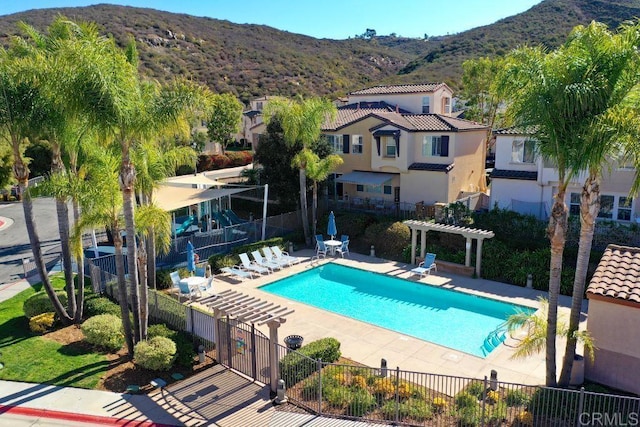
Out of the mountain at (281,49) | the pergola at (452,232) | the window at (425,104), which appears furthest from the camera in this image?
the mountain at (281,49)

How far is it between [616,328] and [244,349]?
33.1 feet

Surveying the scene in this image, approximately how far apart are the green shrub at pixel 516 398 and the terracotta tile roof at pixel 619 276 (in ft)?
10.8

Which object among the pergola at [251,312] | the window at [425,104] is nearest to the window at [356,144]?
the window at [425,104]

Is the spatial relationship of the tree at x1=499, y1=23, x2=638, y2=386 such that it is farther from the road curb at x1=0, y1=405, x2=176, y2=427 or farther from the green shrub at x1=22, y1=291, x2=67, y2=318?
the green shrub at x1=22, y1=291, x2=67, y2=318

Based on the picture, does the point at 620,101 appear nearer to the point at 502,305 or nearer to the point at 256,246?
the point at 502,305

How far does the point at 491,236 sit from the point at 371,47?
142222 millimetres

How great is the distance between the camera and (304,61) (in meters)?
120

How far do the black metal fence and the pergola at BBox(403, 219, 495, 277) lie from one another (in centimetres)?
1101

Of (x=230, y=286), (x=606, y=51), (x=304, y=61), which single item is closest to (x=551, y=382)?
(x=606, y=51)

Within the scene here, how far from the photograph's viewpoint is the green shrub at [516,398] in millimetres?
11695

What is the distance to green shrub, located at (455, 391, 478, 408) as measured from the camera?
11.5 metres

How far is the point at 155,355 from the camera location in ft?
45.4

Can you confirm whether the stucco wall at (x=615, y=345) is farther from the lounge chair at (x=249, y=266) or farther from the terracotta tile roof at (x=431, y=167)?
the terracotta tile roof at (x=431, y=167)

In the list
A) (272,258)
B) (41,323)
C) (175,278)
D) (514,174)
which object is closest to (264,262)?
(272,258)
